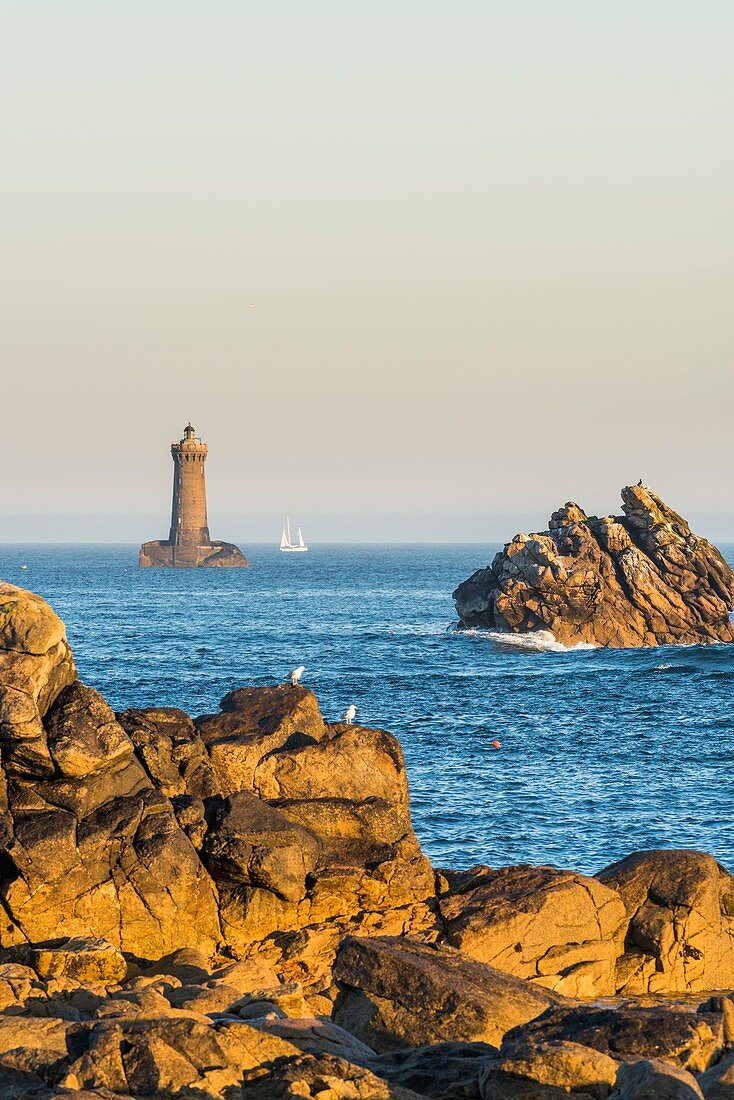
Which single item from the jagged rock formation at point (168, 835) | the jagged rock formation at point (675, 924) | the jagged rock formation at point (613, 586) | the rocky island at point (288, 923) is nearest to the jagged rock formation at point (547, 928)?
the rocky island at point (288, 923)

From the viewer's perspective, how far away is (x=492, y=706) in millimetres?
65062

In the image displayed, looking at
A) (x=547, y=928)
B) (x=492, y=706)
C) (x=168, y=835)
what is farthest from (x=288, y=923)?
(x=492, y=706)

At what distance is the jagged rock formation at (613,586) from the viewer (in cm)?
9300

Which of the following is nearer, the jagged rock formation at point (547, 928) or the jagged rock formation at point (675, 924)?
the jagged rock formation at point (547, 928)

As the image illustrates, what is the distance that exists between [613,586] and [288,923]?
72527 millimetres

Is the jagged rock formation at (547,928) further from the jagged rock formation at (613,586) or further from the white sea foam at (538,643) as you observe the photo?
the jagged rock formation at (613,586)

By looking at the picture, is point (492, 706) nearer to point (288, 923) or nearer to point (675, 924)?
point (675, 924)

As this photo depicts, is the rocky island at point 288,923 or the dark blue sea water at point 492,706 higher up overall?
the rocky island at point 288,923

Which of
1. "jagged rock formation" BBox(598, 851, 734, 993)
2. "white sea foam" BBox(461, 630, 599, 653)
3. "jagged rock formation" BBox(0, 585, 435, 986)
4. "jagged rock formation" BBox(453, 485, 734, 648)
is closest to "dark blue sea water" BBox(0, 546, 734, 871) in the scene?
"white sea foam" BBox(461, 630, 599, 653)

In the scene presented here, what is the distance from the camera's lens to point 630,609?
311 feet

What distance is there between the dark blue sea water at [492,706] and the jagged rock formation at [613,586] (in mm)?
3487

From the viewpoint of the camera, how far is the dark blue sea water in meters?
38.2

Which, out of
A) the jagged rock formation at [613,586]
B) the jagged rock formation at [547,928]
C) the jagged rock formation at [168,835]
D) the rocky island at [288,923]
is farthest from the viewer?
the jagged rock formation at [613,586]

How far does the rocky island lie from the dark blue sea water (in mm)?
7780
